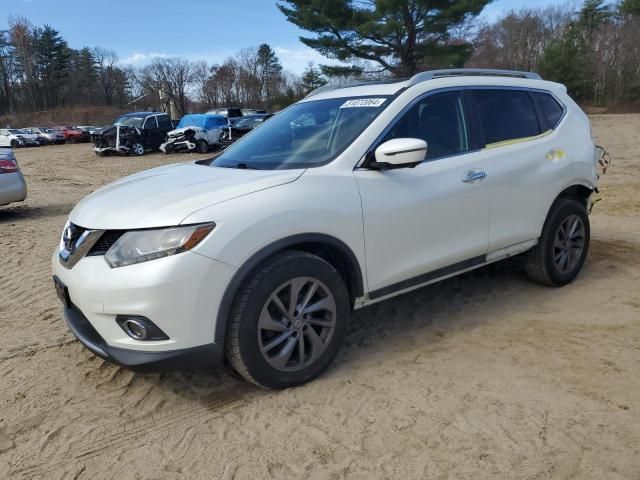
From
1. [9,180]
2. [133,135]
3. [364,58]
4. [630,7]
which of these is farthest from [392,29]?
[630,7]

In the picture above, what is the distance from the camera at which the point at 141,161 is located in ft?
65.9

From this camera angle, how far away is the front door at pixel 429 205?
3.17m

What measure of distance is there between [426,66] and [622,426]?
107 feet

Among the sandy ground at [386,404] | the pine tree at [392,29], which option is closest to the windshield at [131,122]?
the pine tree at [392,29]

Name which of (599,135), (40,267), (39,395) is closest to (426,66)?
(599,135)

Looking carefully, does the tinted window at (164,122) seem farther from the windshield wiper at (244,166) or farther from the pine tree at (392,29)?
the windshield wiper at (244,166)

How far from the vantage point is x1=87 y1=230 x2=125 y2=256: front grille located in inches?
106

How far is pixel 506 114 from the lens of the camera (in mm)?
4055

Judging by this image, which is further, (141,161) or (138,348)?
(141,161)

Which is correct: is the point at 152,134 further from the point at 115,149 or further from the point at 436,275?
the point at 436,275

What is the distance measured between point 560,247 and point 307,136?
2.49m

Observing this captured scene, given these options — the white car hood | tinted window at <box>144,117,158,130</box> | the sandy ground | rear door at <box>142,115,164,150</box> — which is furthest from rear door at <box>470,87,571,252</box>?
tinted window at <box>144,117,158,130</box>

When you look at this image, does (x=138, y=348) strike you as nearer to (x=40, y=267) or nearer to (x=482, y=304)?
(x=482, y=304)

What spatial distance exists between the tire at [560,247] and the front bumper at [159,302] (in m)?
2.89
